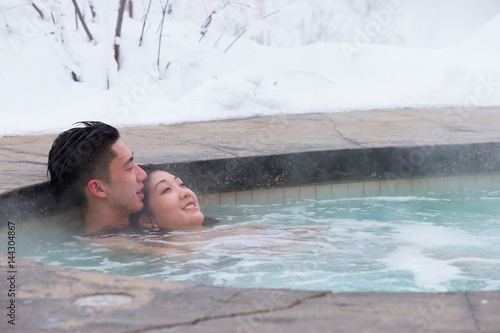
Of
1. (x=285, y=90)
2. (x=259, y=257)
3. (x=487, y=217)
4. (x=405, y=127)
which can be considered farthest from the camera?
(x=285, y=90)

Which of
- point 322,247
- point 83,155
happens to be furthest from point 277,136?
point 83,155

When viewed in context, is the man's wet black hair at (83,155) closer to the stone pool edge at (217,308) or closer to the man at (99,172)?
the man at (99,172)

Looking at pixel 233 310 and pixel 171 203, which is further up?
pixel 171 203

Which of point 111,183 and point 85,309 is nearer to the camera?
point 85,309

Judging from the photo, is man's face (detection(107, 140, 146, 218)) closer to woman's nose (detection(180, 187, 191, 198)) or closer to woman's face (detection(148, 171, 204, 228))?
woman's face (detection(148, 171, 204, 228))

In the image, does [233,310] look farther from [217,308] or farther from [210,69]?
[210,69]

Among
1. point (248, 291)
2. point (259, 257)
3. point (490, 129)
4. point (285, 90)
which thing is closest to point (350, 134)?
point (490, 129)

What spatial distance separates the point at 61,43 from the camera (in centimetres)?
678

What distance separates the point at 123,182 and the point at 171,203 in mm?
232

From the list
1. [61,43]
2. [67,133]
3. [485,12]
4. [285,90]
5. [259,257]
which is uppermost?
[485,12]

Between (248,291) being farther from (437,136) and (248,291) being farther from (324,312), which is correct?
(437,136)

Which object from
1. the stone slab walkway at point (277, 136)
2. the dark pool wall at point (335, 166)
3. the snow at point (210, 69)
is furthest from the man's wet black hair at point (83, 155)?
the snow at point (210, 69)

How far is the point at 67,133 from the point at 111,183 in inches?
12.0

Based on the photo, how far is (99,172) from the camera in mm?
2975
